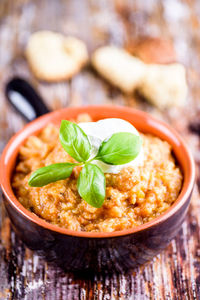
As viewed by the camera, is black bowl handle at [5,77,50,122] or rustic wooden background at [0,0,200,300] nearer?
rustic wooden background at [0,0,200,300]

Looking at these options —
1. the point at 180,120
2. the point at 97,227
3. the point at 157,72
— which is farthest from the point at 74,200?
the point at 157,72

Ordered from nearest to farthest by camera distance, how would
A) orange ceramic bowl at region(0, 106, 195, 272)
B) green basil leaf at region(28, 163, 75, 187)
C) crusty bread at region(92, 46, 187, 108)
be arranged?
orange ceramic bowl at region(0, 106, 195, 272) < green basil leaf at region(28, 163, 75, 187) < crusty bread at region(92, 46, 187, 108)

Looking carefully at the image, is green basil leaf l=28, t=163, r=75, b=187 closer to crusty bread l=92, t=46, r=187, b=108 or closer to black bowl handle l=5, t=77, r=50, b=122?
black bowl handle l=5, t=77, r=50, b=122

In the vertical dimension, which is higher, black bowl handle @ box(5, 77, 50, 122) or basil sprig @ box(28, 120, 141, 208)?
black bowl handle @ box(5, 77, 50, 122)

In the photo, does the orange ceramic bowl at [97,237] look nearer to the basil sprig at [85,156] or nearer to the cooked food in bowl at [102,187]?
the cooked food in bowl at [102,187]

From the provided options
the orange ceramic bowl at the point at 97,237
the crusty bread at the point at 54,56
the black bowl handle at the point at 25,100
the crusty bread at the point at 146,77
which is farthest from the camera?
the crusty bread at the point at 54,56

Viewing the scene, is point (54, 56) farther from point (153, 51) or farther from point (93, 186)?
point (93, 186)

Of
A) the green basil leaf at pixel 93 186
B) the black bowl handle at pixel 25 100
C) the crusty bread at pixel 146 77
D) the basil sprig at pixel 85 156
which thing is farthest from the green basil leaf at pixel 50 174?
the crusty bread at pixel 146 77

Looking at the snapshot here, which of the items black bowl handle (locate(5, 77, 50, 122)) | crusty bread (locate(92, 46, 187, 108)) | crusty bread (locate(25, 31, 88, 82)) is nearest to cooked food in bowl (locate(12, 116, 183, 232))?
black bowl handle (locate(5, 77, 50, 122))
